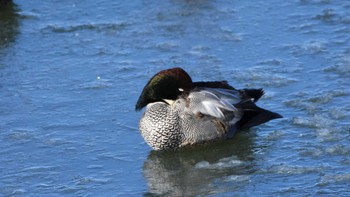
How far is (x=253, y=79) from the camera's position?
880cm

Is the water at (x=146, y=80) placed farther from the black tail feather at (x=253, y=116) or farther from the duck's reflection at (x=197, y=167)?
the black tail feather at (x=253, y=116)

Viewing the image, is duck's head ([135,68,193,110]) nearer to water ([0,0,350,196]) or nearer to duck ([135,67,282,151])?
duck ([135,67,282,151])

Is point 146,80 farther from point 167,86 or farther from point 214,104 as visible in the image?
point 214,104

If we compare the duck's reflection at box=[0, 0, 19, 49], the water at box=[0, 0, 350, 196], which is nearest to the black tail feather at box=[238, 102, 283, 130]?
the water at box=[0, 0, 350, 196]

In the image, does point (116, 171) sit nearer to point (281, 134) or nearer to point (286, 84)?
point (281, 134)

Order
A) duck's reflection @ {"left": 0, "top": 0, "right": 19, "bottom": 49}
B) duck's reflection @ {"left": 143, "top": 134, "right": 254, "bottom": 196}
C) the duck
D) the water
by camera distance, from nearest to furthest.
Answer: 1. duck's reflection @ {"left": 143, "top": 134, "right": 254, "bottom": 196}
2. the water
3. the duck
4. duck's reflection @ {"left": 0, "top": 0, "right": 19, "bottom": 49}

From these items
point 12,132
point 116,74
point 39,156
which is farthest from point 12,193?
point 116,74

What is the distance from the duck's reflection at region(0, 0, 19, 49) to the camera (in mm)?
10484

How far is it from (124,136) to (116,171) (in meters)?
0.75

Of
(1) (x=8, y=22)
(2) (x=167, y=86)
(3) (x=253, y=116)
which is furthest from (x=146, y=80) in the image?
(1) (x=8, y=22)

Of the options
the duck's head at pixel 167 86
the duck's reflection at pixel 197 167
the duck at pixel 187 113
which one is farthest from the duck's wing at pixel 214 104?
the duck's reflection at pixel 197 167

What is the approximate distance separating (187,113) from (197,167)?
581 mm

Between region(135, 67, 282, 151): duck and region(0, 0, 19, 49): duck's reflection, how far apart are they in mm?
3106

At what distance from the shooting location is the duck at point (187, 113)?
7.63 m
